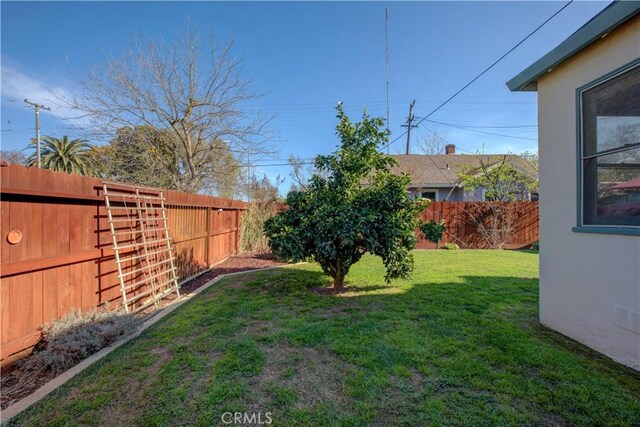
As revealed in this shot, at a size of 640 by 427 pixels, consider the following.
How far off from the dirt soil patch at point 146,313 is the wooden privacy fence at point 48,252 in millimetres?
236

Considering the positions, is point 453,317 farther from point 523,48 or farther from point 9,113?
point 9,113

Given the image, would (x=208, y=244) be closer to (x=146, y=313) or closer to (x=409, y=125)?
(x=146, y=313)

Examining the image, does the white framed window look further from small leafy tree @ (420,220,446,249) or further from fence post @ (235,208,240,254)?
fence post @ (235,208,240,254)

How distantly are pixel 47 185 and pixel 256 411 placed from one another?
3260 millimetres

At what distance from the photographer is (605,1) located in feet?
15.0

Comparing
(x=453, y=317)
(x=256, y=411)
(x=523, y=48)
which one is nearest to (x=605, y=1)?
(x=523, y=48)

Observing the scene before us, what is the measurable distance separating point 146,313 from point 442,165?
19.2 metres

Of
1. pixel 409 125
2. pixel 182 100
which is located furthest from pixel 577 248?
pixel 409 125

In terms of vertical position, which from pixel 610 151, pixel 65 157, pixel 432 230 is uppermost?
pixel 65 157

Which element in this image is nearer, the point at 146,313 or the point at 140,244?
the point at 146,313

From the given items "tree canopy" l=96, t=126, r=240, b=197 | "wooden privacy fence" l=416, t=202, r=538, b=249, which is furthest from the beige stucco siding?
"tree canopy" l=96, t=126, r=240, b=197

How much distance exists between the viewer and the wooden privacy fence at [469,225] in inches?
496

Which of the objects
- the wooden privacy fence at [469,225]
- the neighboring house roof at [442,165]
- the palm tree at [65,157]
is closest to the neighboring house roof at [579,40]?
the wooden privacy fence at [469,225]

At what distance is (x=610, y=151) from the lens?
10.1 ft
